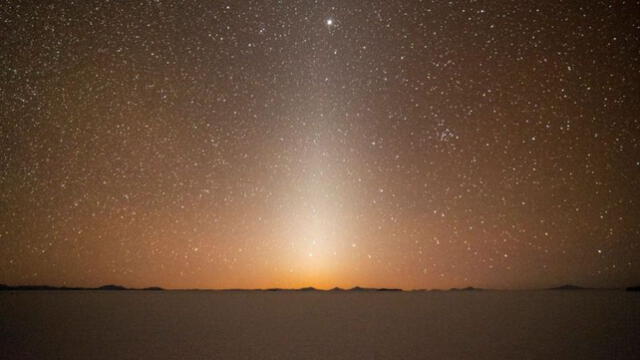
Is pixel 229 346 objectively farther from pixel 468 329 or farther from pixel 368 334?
pixel 468 329

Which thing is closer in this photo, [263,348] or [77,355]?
[77,355]

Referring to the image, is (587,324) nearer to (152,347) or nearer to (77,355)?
(152,347)

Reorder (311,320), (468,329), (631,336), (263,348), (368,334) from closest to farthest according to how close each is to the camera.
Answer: (263,348) → (631,336) → (368,334) → (468,329) → (311,320)

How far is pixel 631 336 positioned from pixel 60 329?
13212 mm

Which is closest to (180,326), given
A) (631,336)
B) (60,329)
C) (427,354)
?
(60,329)

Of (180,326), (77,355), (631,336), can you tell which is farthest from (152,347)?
(631,336)

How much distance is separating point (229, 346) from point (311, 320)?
18.5 feet

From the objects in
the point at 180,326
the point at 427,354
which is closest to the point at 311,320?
the point at 180,326

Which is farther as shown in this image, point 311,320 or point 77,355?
point 311,320

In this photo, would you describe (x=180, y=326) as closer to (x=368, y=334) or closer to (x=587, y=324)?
(x=368, y=334)

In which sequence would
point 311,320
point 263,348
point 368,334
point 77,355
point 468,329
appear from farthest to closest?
point 311,320 → point 468,329 → point 368,334 → point 263,348 → point 77,355

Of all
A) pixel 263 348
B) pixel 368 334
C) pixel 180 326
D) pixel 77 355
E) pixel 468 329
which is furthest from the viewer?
pixel 180 326

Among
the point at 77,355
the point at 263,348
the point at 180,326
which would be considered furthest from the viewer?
the point at 180,326

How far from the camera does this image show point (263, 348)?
851 centimetres
